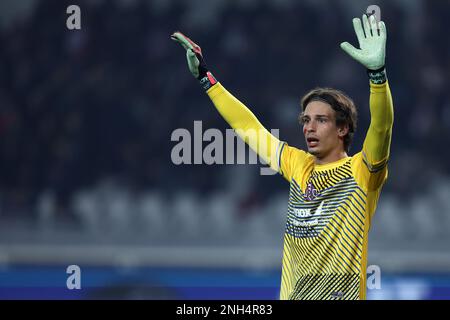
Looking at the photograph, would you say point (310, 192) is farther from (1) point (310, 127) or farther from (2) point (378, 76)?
(2) point (378, 76)

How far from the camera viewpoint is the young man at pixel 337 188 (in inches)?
158

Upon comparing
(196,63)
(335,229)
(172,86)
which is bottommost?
(335,229)

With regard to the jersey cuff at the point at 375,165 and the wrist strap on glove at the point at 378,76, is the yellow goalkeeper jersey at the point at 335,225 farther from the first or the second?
the wrist strap on glove at the point at 378,76

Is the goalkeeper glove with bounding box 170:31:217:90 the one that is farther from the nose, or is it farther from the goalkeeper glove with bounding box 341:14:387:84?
the goalkeeper glove with bounding box 341:14:387:84

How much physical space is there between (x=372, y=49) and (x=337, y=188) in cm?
69

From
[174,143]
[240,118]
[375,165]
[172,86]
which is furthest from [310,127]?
[172,86]

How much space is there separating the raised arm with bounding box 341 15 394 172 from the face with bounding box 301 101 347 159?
287 millimetres

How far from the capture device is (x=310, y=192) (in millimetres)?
4293

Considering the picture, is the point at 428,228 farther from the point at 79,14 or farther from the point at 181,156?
the point at 79,14

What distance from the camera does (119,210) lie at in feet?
33.1

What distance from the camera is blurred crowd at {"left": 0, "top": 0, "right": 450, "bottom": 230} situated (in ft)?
33.7

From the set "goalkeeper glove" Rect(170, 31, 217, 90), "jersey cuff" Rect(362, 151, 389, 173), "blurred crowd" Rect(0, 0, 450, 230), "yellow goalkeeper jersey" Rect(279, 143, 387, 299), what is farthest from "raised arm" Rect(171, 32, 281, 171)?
"blurred crowd" Rect(0, 0, 450, 230)

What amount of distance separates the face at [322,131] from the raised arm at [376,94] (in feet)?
0.94
